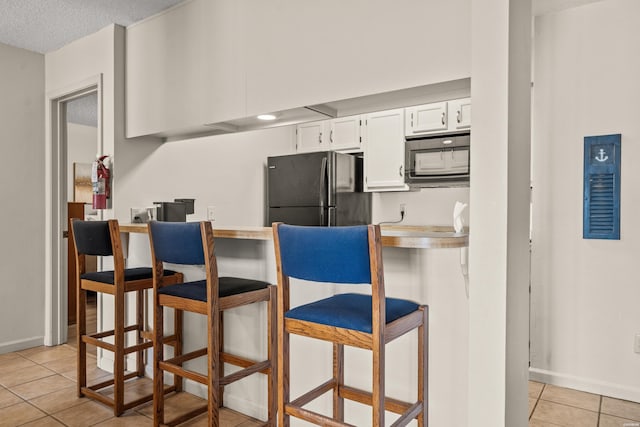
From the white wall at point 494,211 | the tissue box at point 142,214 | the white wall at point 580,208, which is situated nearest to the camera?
the white wall at point 494,211

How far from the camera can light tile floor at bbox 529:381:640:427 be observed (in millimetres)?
2414

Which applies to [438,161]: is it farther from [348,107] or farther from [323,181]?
[348,107]

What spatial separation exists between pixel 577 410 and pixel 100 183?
140 inches

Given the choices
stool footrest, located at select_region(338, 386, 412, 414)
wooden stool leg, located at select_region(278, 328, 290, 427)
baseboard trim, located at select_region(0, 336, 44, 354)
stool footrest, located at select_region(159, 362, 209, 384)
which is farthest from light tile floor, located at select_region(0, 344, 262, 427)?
wooden stool leg, located at select_region(278, 328, 290, 427)

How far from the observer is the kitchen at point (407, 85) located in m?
1.44

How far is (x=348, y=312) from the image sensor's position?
1464 mm

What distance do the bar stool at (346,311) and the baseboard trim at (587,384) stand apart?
6.19 ft

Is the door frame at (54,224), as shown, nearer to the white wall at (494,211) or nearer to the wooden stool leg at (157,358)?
the wooden stool leg at (157,358)

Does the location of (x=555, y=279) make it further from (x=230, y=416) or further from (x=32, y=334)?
(x=32, y=334)

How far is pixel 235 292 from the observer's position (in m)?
1.97

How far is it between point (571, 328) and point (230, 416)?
2346 mm

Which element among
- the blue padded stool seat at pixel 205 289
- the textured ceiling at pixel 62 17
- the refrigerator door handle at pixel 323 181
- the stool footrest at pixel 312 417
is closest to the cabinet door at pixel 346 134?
the refrigerator door handle at pixel 323 181

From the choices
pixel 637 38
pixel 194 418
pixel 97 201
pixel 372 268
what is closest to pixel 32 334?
pixel 97 201

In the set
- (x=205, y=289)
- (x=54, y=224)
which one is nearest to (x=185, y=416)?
(x=205, y=289)
